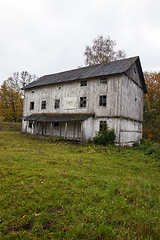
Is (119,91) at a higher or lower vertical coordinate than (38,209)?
higher

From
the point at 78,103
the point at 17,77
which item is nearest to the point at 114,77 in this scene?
the point at 78,103

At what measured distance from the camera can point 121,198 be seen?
4.32 metres

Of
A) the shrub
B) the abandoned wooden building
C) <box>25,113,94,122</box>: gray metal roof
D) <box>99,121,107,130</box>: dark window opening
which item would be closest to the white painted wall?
the abandoned wooden building

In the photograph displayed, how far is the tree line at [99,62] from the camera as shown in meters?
25.6

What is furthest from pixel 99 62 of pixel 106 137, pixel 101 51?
pixel 106 137

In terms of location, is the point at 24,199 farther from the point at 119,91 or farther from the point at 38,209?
the point at 119,91

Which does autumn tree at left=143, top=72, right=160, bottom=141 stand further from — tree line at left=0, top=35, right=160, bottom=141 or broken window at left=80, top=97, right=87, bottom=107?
broken window at left=80, top=97, right=87, bottom=107

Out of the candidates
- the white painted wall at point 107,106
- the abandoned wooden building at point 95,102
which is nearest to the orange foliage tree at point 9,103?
Answer: the abandoned wooden building at point 95,102

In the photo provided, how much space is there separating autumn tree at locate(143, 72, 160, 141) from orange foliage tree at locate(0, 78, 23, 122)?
26077 mm

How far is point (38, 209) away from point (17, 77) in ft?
133

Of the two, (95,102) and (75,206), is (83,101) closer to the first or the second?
(95,102)

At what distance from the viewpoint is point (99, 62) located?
2898 centimetres

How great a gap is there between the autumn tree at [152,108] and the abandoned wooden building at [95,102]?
4.78 m

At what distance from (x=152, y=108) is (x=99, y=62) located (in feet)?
43.9
